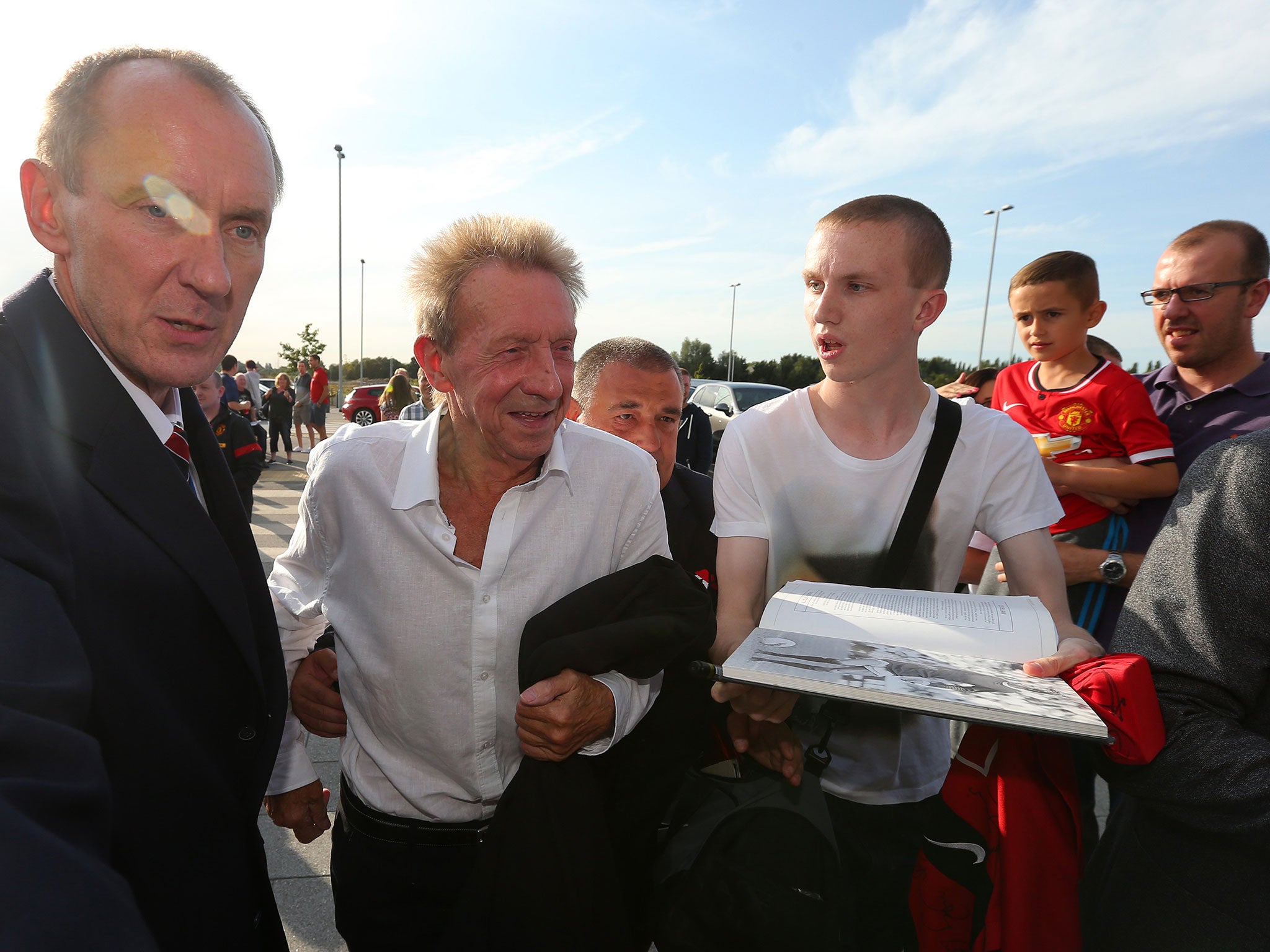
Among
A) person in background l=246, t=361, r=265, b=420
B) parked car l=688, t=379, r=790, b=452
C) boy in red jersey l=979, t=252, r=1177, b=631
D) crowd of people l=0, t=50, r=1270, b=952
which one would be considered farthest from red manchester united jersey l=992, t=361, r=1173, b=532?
person in background l=246, t=361, r=265, b=420

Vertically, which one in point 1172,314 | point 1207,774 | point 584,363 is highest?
point 1172,314

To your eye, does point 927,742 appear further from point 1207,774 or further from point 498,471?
point 498,471

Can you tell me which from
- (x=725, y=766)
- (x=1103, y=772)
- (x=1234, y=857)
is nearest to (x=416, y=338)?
(x=725, y=766)

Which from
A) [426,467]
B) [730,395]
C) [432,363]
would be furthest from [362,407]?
[426,467]

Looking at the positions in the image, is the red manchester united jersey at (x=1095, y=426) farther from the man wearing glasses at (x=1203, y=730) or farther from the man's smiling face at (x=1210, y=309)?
the man wearing glasses at (x=1203, y=730)

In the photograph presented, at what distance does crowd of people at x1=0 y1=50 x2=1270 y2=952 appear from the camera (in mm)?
1049

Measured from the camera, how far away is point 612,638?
1433 mm

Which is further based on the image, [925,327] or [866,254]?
[925,327]

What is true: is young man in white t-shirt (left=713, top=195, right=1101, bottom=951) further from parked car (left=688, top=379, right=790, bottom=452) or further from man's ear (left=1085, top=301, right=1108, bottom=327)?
parked car (left=688, top=379, right=790, bottom=452)

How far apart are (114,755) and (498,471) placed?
0.96 meters

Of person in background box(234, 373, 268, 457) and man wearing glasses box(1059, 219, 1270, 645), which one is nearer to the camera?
man wearing glasses box(1059, 219, 1270, 645)

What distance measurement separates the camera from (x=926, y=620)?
4.51 ft

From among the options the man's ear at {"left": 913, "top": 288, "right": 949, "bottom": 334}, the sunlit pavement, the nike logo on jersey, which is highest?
the man's ear at {"left": 913, "top": 288, "right": 949, "bottom": 334}

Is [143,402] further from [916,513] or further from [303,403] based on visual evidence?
[303,403]
